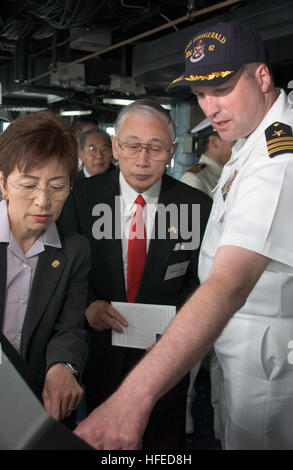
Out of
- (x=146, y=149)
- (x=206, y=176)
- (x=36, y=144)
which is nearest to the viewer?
(x=36, y=144)

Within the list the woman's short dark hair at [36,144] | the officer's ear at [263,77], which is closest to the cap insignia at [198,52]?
the officer's ear at [263,77]

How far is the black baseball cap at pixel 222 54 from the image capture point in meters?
1.32

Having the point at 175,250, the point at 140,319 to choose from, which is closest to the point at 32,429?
the point at 140,319

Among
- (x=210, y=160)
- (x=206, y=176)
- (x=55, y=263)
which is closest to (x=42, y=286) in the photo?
(x=55, y=263)

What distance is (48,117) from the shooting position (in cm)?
142

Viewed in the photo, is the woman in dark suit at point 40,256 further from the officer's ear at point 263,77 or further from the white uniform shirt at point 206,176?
the white uniform shirt at point 206,176

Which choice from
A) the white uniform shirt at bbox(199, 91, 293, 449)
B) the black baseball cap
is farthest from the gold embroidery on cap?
the white uniform shirt at bbox(199, 91, 293, 449)

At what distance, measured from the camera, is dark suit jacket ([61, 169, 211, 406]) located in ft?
6.06

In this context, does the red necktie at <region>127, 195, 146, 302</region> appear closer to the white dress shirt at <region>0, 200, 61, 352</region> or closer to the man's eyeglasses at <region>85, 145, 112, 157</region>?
the white dress shirt at <region>0, 200, 61, 352</region>

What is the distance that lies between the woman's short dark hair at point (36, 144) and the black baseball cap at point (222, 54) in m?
0.41

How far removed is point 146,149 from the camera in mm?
1846

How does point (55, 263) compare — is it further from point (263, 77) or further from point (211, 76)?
point (263, 77)

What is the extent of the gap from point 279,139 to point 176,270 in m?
0.79

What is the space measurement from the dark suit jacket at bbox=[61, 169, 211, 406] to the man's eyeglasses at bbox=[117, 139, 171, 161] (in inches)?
5.9
